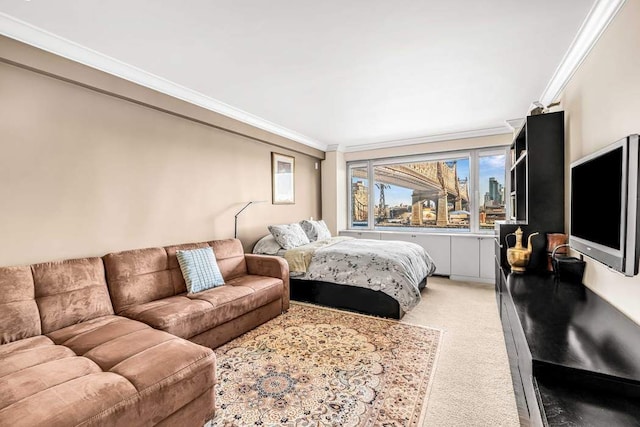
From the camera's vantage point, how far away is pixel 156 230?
10.2ft

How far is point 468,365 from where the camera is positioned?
7.64ft

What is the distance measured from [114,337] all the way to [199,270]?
1.08 m

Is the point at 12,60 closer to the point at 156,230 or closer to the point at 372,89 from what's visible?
the point at 156,230

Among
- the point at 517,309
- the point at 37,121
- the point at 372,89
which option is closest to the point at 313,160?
the point at 372,89

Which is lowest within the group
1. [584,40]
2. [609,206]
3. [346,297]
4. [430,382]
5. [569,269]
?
[430,382]

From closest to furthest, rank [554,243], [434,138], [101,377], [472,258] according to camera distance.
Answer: [101,377] → [554,243] → [472,258] → [434,138]

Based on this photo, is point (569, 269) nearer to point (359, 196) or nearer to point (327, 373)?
point (327, 373)

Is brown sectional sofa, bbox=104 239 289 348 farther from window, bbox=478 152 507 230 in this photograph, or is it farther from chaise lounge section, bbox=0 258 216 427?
window, bbox=478 152 507 230

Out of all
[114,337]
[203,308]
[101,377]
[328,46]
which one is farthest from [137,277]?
[328,46]

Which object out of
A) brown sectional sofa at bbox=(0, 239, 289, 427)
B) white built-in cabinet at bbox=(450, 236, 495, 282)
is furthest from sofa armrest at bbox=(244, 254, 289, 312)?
white built-in cabinet at bbox=(450, 236, 495, 282)

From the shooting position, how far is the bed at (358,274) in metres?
3.30

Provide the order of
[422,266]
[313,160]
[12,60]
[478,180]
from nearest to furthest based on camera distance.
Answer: [12,60]
[422,266]
[478,180]
[313,160]

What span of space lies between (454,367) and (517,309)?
90cm

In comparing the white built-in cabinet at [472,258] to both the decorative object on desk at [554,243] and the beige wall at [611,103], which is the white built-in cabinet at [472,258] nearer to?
the decorative object on desk at [554,243]
